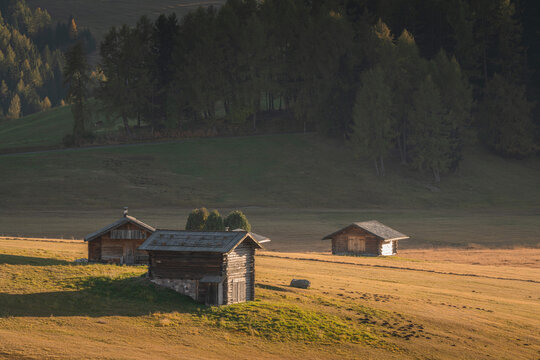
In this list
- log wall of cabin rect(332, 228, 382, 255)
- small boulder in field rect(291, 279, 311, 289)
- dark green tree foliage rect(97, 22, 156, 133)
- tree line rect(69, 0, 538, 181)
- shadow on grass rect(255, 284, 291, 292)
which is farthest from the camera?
dark green tree foliage rect(97, 22, 156, 133)

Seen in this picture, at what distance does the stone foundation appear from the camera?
38.0 m

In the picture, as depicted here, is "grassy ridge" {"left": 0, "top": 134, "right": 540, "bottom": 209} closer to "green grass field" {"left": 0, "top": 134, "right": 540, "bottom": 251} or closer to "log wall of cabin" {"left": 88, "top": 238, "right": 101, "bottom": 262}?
"green grass field" {"left": 0, "top": 134, "right": 540, "bottom": 251}

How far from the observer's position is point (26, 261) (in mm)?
42281

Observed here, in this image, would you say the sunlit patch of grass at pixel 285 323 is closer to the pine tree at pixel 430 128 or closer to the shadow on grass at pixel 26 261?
the shadow on grass at pixel 26 261

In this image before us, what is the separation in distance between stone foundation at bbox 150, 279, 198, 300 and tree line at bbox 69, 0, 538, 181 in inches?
3142

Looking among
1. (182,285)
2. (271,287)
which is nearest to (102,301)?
(182,285)

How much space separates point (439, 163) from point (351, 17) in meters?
37.4

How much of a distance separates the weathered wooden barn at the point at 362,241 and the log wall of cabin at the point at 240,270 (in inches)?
1180

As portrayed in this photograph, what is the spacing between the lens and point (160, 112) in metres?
126

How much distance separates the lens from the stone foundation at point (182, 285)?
125 feet

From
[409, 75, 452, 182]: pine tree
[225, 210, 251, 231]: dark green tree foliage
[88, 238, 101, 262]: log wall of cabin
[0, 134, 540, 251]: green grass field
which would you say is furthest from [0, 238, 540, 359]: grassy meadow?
[409, 75, 452, 182]: pine tree

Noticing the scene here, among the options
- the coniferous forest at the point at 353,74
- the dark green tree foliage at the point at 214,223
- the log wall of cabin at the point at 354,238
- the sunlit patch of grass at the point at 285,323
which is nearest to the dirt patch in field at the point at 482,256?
the log wall of cabin at the point at 354,238

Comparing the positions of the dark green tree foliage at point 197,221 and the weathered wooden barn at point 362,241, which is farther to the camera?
the weathered wooden barn at point 362,241

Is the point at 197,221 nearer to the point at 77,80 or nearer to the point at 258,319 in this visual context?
the point at 258,319
